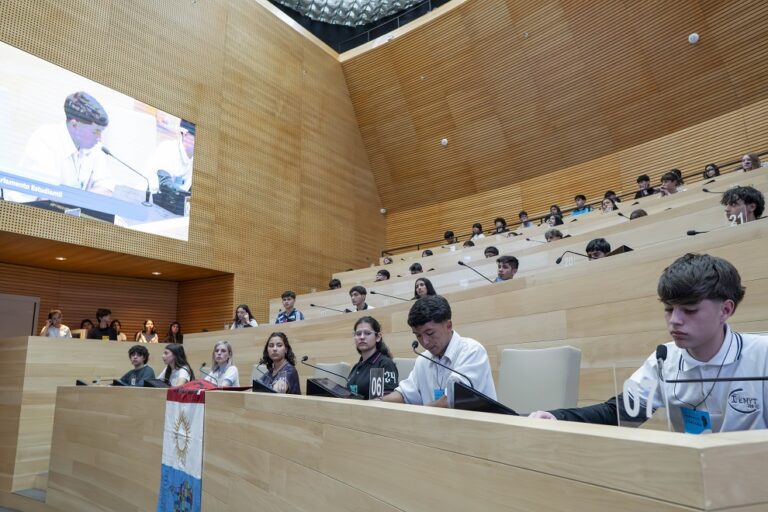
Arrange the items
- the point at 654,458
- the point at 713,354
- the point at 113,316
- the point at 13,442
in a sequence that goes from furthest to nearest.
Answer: the point at 113,316 → the point at 13,442 → the point at 713,354 → the point at 654,458

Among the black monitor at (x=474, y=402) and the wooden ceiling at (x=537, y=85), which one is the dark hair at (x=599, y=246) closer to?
the black monitor at (x=474, y=402)

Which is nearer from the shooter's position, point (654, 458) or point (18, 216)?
point (654, 458)

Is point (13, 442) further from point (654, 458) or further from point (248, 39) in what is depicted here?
point (248, 39)

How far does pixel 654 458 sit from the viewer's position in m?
0.66

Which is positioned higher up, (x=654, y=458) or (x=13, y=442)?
(x=654, y=458)

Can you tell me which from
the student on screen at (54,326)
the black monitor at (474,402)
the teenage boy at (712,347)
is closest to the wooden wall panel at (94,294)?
the student on screen at (54,326)

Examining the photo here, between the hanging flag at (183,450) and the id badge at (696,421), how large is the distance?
1901 mm

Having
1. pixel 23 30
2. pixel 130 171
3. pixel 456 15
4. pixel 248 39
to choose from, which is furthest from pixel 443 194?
pixel 23 30

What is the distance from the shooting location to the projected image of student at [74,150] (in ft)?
20.9

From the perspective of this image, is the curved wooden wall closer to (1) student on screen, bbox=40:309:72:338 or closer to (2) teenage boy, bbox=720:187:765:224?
(2) teenage boy, bbox=720:187:765:224

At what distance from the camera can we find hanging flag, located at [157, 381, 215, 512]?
239cm

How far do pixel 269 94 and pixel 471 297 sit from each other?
7.09m

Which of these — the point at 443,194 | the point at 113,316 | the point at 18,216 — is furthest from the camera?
the point at 443,194

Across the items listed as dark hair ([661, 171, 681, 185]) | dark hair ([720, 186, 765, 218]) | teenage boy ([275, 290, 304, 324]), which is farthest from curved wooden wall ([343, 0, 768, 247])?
dark hair ([720, 186, 765, 218])
